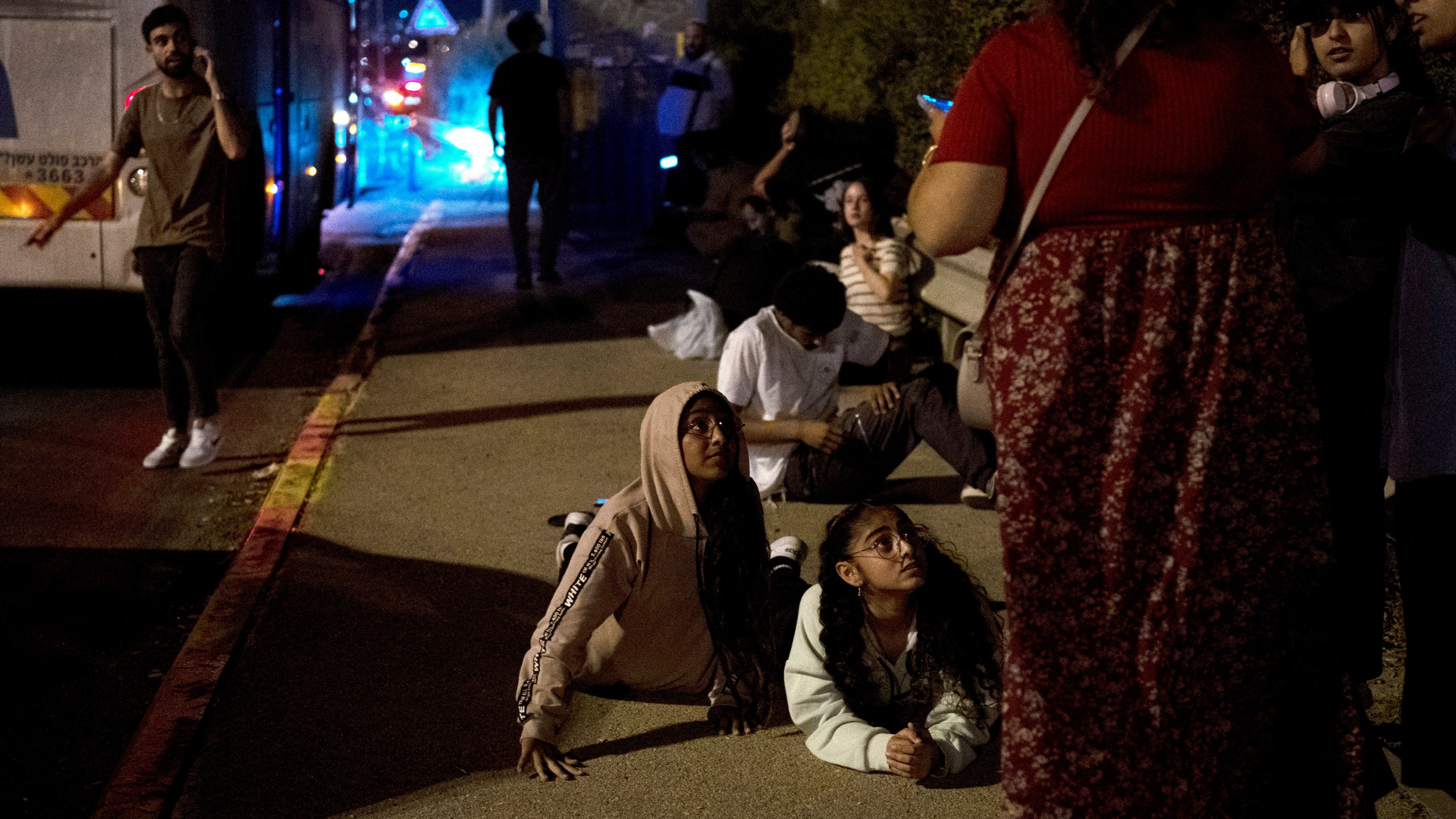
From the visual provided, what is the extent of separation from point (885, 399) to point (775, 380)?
1.46ft

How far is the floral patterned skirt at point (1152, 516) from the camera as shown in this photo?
2.52 m

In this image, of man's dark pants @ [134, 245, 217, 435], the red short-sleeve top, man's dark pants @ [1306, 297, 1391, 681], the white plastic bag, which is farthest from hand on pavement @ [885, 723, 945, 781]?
the white plastic bag

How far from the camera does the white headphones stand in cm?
334

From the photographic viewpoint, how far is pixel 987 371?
105 inches

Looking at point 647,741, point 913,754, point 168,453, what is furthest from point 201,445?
point 913,754

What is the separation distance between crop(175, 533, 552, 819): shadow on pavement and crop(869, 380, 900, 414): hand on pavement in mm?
1530

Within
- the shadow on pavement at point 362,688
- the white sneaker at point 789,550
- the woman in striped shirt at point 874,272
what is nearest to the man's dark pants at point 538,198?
the woman in striped shirt at point 874,272

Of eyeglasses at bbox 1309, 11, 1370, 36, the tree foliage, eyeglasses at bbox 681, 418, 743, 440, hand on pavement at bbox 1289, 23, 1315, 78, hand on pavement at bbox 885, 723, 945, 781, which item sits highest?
eyeglasses at bbox 1309, 11, 1370, 36

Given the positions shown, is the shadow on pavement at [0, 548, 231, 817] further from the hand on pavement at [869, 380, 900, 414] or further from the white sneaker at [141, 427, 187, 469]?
the hand on pavement at [869, 380, 900, 414]

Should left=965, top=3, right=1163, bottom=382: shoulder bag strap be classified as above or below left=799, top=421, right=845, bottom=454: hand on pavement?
above

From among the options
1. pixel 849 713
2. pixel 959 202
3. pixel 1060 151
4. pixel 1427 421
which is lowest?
pixel 849 713

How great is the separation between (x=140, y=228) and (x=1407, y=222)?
517 centimetres

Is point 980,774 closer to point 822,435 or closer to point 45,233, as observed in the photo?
point 822,435

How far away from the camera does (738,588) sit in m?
3.88
